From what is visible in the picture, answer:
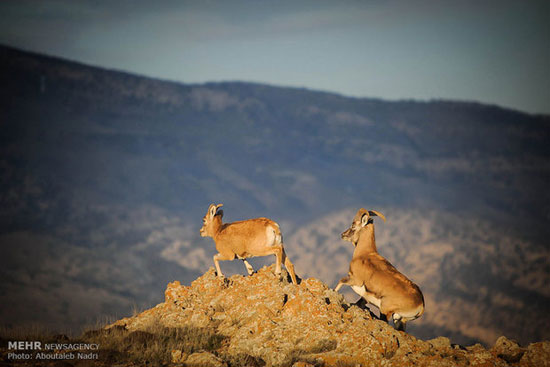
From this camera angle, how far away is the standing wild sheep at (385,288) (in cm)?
1483

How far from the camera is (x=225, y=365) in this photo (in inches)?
502

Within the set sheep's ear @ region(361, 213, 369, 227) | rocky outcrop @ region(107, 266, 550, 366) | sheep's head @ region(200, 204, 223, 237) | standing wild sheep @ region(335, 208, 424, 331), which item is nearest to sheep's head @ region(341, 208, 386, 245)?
sheep's ear @ region(361, 213, 369, 227)

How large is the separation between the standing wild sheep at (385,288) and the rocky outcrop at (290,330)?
593mm

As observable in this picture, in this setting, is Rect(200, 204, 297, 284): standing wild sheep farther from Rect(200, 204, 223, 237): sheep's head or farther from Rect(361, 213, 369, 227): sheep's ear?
Rect(361, 213, 369, 227): sheep's ear

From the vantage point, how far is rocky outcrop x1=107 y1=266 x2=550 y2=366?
13.0 meters

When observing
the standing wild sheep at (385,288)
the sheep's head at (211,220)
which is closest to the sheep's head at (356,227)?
the standing wild sheep at (385,288)

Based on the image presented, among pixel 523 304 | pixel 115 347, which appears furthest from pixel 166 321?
pixel 523 304

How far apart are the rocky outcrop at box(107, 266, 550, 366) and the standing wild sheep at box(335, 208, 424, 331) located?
0.59 m

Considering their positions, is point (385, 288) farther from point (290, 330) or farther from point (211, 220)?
point (211, 220)

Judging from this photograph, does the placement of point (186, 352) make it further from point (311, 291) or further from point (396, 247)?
point (396, 247)

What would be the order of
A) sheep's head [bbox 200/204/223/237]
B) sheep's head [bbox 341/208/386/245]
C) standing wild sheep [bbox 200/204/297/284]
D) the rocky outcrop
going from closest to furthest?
the rocky outcrop < standing wild sheep [bbox 200/204/297/284] < sheep's head [bbox 341/208/386/245] < sheep's head [bbox 200/204/223/237]

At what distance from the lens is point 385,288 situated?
15.1 m

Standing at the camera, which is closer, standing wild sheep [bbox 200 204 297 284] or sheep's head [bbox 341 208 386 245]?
standing wild sheep [bbox 200 204 297 284]

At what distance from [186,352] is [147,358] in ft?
2.71
